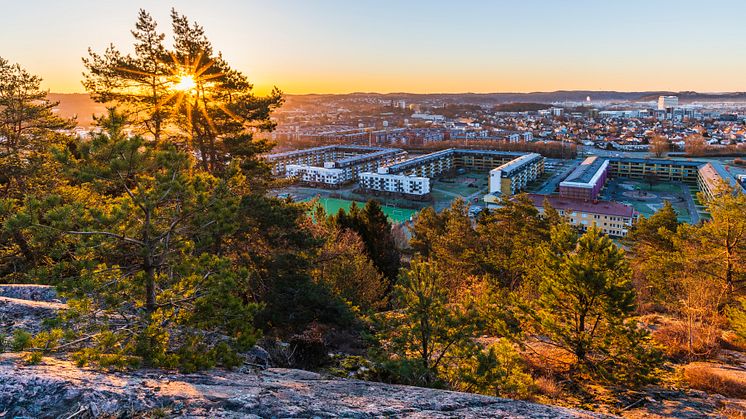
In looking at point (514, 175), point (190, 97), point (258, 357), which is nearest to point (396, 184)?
point (514, 175)

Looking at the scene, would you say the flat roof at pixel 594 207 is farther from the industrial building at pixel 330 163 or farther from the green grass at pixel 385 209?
the industrial building at pixel 330 163

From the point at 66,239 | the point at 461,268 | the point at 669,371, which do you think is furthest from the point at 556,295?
the point at 461,268

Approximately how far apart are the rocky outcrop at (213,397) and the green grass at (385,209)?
34.6 meters

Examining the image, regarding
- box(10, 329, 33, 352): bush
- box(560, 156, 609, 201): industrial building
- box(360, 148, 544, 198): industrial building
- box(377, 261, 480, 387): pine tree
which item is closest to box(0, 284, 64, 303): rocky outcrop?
box(10, 329, 33, 352): bush

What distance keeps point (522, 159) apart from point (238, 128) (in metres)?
47.4

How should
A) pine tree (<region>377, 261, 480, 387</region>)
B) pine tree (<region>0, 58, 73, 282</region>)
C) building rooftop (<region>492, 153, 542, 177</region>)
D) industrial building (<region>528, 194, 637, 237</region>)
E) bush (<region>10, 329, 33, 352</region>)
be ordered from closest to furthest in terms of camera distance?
bush (<region>10, 329, 33, 352</region>) → pine tree (<region>377, 261, 480, 387</region>) → pine tree (<region>0, 58, 73, 282</region>) → industrial building (<region>528, 194, 637, 237</region>) → building rooftop (<region>492, 153, 542, 177</region>)

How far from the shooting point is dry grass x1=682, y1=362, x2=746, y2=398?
6465 millimetres

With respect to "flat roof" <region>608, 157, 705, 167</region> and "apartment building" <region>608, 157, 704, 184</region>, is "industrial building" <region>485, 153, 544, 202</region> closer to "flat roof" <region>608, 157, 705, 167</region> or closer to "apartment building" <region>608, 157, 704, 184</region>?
"apartment building" <region>608, 157, 704, 184</region>

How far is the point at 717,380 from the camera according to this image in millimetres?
6629

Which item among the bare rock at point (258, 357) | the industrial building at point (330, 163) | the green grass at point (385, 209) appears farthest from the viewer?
the industrial building at point (330, 163)

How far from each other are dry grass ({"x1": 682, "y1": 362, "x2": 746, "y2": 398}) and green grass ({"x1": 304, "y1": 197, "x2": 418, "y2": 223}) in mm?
31789

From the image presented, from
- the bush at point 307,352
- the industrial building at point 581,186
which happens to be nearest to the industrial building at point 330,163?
the industrial building at point 581,186

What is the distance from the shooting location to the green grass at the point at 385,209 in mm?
40312

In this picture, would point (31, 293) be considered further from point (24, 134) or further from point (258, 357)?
point (24, 134)
